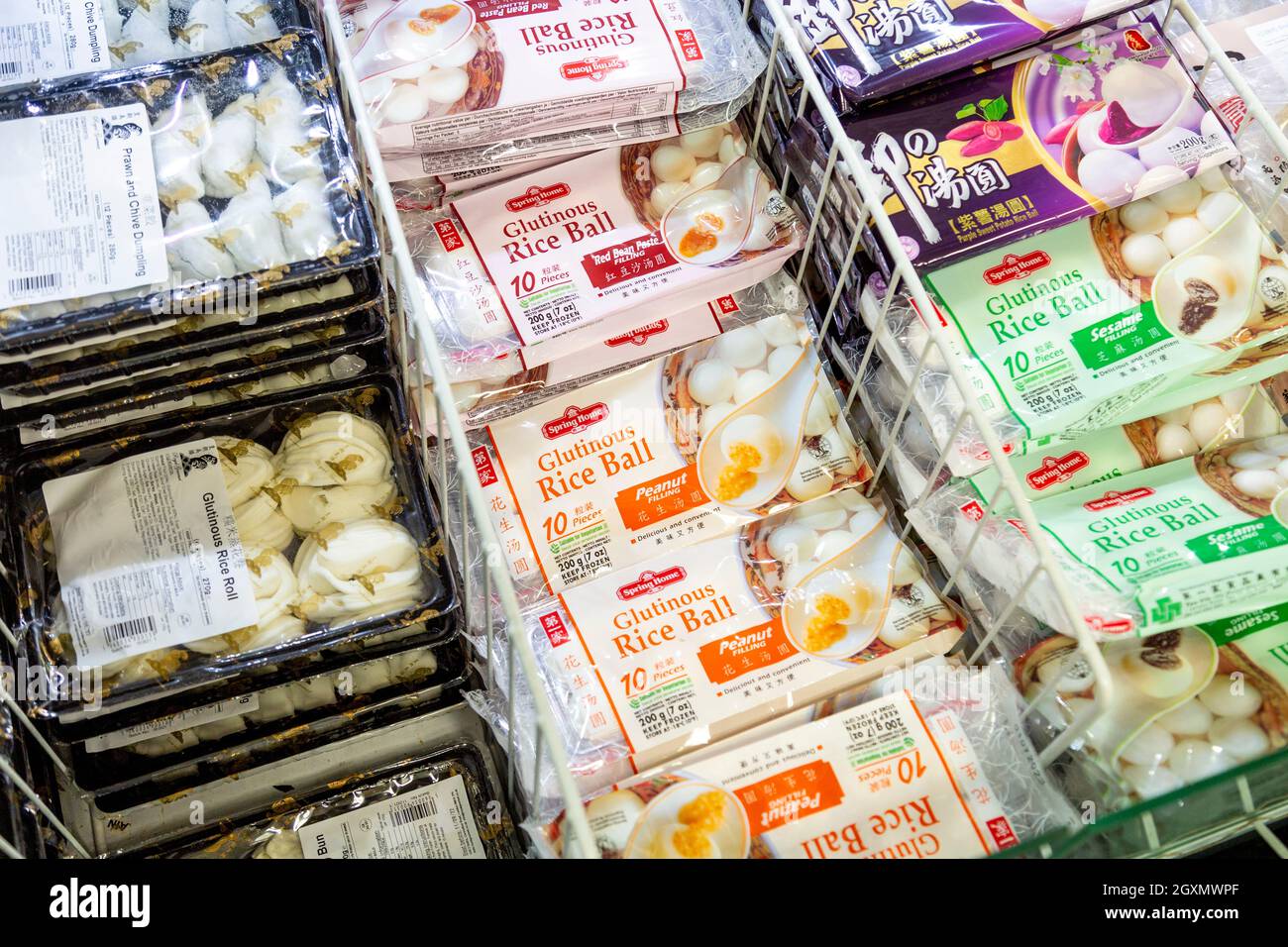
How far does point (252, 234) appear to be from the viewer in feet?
3.34

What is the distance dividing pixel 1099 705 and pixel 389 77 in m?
0.91

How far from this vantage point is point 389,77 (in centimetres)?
117

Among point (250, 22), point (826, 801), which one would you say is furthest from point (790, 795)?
point (250, 22)

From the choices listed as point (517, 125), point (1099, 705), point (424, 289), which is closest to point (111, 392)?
point (424, 289)

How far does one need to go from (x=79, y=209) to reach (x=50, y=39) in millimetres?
258

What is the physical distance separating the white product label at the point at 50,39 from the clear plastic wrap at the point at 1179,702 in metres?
1.12

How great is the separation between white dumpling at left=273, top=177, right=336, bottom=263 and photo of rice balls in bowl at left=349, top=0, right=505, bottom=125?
0.16m

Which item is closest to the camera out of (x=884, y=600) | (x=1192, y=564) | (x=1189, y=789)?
(x=1189, y=789)

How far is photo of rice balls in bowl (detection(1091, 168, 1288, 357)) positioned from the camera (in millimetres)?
1184
